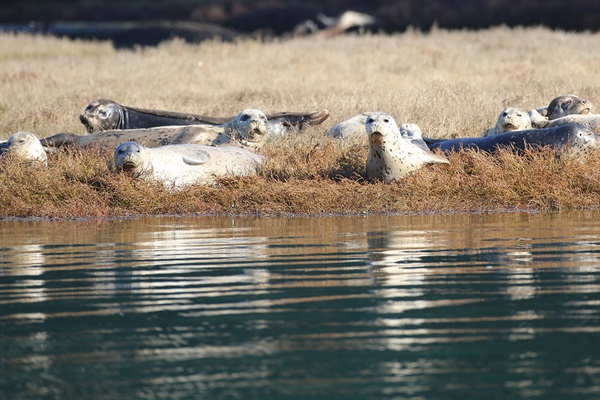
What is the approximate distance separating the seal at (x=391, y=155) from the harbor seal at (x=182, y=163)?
1433 mm

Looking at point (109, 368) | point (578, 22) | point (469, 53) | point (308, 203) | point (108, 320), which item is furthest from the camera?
point (578, 22)

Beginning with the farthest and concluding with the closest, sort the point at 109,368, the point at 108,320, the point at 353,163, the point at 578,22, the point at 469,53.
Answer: the point at 578,22
the point at 469,53
the point at 353,163
the point at 108,320
the point at 109,368

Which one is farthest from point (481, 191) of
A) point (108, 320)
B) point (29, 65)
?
point (29, 65)

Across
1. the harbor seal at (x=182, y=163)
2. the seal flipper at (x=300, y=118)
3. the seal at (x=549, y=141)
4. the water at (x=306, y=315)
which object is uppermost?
the seal flipper at (x=300, y=118)

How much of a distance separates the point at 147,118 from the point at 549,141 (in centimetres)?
568

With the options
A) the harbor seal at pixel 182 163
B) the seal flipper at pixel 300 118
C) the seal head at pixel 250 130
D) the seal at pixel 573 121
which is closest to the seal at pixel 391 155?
the harbor seal at pixel 182 163

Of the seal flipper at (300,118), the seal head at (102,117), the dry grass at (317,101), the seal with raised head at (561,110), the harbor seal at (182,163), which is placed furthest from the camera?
the seal head at (102,117)

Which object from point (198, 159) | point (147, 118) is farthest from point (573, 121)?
point (147, 118)

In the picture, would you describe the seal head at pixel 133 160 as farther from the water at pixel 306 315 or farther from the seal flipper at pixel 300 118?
the seal flipper at pixel 300 118

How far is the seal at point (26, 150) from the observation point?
12312mm

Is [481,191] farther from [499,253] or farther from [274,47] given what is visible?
[274,47]

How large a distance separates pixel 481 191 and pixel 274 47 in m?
13.9

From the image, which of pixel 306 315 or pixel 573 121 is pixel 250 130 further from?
pixel 306 315

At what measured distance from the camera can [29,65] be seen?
2295 cm
